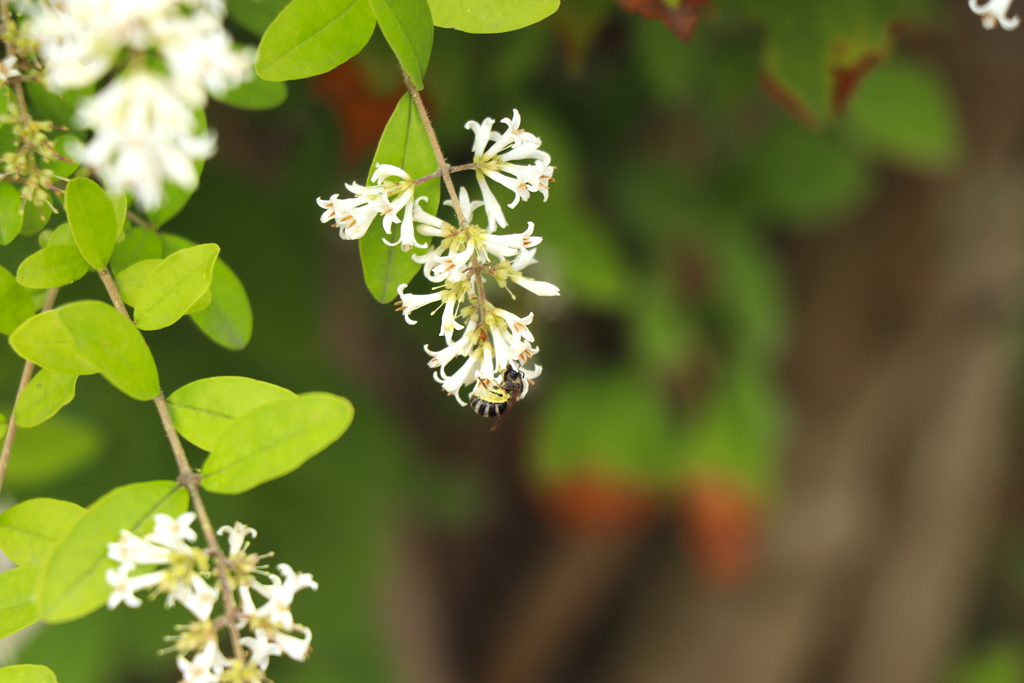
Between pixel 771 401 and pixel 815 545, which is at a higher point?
pixel 771 401

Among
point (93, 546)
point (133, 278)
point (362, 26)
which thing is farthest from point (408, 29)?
point (93, 546)

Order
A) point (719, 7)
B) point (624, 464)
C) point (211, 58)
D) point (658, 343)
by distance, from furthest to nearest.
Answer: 1. point (624, 464)
2. point (658, 343)
3. point (719, 7)
4. point (211, 58)

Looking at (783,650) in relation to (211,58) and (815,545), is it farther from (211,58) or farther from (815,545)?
(211,58)

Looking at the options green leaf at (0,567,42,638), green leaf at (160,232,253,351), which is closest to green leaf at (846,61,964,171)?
green leaf at (160,232,253,351)

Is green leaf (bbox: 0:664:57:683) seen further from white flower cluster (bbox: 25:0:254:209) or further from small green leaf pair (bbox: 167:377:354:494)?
white flower cluster (bbox: 25:0:254:209)

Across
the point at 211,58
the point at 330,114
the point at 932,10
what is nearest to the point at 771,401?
the point at 932,10

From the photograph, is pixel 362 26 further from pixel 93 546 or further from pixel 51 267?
pixel 93 546

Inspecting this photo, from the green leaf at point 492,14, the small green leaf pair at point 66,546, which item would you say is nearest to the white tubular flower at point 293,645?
the small green leaf pair at point 66,546
